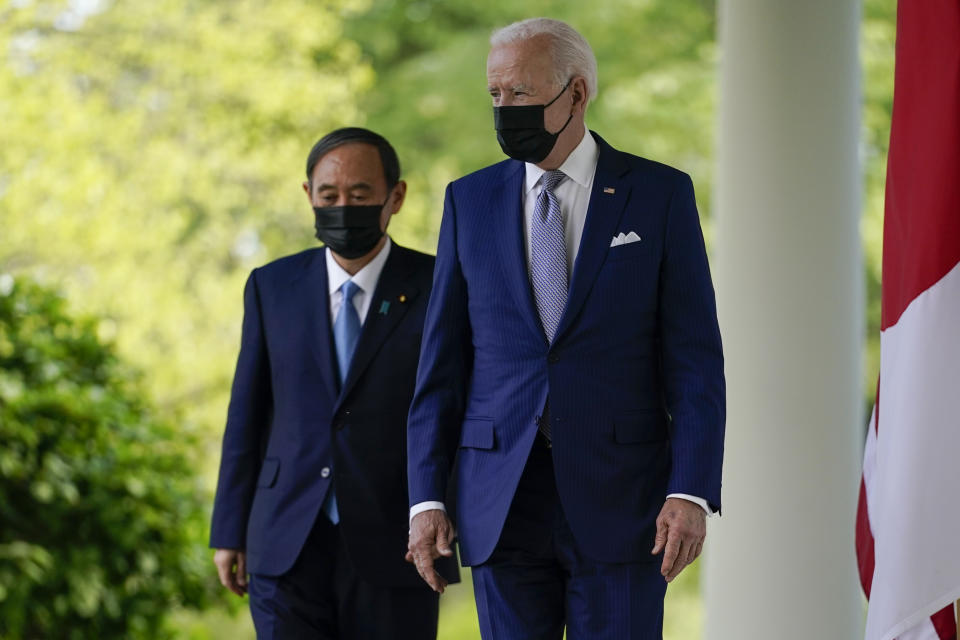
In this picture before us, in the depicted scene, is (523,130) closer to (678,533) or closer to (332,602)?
(678,533)

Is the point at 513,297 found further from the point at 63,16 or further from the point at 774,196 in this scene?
the point at 63,16

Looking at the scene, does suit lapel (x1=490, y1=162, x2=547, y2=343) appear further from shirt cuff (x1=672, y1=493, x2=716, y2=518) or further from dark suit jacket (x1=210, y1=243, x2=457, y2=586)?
dark suit jacket (x1=210, y1=243, x2=457, y2=586)

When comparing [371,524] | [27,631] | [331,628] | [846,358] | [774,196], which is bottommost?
[27,631]

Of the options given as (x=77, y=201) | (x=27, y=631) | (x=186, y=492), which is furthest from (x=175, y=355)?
(x=27, y=631)

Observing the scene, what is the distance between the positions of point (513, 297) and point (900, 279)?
951mm

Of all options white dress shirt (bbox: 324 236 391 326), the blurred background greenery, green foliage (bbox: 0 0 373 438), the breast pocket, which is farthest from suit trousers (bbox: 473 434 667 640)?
green foliage (bbox: 0 0 373 438)

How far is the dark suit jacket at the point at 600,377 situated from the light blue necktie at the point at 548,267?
0.03 m

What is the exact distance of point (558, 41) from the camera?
9.18ft

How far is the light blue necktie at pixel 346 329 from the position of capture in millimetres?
3426

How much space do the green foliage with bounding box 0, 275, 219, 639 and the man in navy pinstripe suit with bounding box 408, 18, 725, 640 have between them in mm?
2992

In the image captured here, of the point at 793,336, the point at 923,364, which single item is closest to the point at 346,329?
the point at 923,364

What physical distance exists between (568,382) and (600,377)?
66 millimetres

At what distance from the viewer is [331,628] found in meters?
3.40

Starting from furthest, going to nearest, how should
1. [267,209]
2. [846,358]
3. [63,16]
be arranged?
1. [267,209]
2. [63,16]
3. [846,358]
